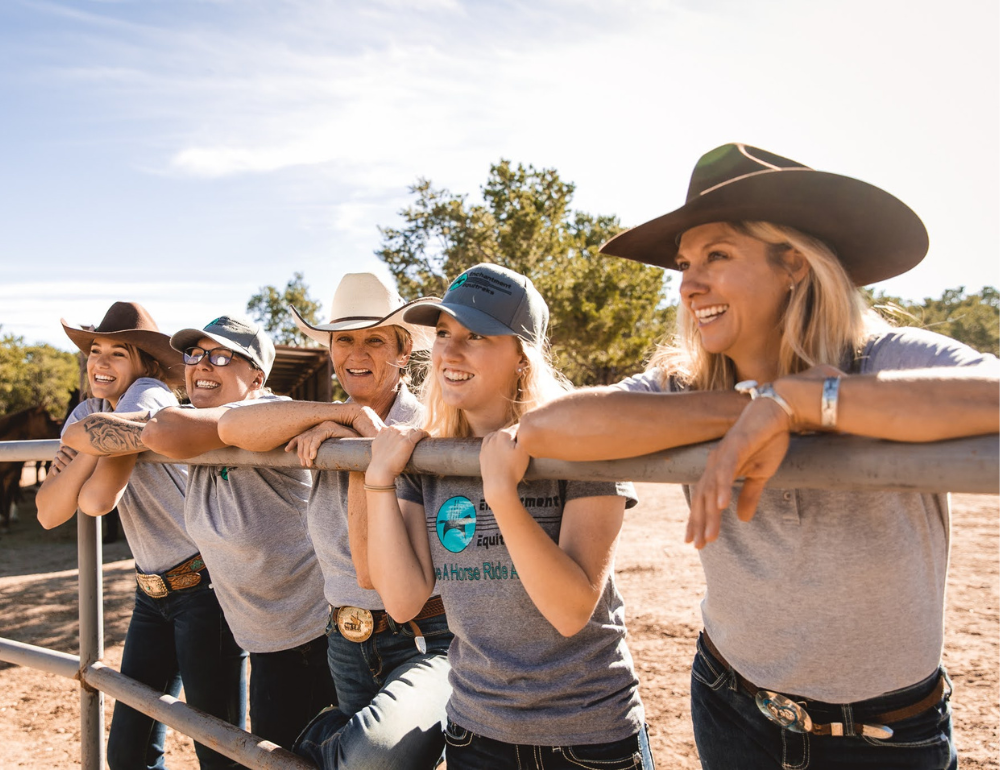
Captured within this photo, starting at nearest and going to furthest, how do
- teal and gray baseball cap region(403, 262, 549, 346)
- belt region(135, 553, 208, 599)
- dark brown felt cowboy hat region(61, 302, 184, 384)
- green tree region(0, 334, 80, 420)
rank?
teal and gray baseball cap region(403, 262, 549, 346)
belt region(135, 553, 208, 599)
dark brown felt cowboy hat region(61, 302, 184, 384)
green tree region(0, 334, 80, 420)

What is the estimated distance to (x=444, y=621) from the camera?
202 cm

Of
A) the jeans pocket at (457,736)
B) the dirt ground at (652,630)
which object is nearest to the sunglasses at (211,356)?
the jeans pocket at (457,736)

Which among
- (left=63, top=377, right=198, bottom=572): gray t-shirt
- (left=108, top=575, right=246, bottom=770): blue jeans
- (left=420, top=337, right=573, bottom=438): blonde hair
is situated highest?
(left=420, top=337, right=573, bottom=438): blonde hair

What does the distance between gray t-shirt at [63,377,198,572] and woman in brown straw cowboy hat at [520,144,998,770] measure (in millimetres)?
1870

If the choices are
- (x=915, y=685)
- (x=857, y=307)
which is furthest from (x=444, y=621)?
(x=857, y=307)

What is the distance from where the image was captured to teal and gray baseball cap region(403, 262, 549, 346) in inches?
69.8

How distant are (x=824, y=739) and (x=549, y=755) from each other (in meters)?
0.53

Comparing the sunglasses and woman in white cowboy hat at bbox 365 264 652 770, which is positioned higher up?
the sunglasses

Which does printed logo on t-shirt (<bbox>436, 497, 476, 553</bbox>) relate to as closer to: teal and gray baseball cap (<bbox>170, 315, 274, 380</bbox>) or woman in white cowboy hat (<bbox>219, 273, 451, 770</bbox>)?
woman in white cowboy hat (<bbox>219, 273, 451, 770</bbox>)

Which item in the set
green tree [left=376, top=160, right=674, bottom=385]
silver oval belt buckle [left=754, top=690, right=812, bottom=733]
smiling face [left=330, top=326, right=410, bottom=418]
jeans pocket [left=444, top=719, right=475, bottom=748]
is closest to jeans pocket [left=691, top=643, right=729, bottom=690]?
silver oval belt buckle [left=754, top=690, right=812, bottom=733]

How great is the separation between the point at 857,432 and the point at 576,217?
31.6 meters

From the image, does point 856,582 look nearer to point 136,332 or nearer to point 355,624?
point 355,624

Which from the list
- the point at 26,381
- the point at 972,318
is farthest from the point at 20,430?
the point at 972,318

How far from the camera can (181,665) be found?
2.54 meters
